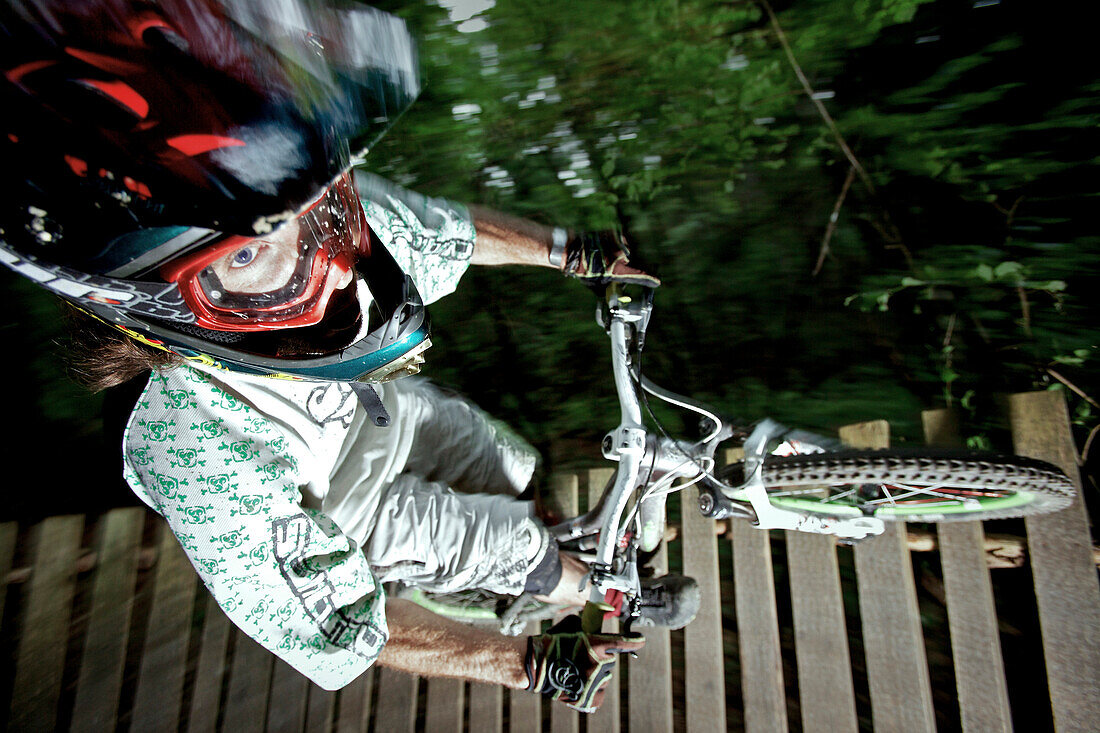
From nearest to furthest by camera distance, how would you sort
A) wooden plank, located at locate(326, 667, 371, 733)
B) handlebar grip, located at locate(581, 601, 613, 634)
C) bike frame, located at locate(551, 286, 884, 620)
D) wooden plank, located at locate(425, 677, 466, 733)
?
bike frame, located at locate(551, 286, 884, 620) < handlebar grip, located at locate(581, 601, 613, 634) < wooden plank, located at locate(425, 677, 466, 733) < wooden plank, located at locate(326, 667, 371, 733)

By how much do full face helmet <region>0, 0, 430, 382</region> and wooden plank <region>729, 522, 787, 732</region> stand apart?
185 cm

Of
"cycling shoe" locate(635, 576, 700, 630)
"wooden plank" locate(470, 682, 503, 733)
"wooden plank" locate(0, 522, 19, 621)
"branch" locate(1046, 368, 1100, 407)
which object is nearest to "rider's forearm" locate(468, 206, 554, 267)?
"cycling shoe" locate(635, 576, 700, 630)

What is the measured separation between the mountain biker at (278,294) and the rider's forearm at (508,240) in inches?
0.4

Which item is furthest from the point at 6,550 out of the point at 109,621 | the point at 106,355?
the point at 106,355

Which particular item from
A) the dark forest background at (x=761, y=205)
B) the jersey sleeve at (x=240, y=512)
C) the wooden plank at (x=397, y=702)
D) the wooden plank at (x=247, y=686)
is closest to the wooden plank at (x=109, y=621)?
the dark forest background at (x=761, y=205)

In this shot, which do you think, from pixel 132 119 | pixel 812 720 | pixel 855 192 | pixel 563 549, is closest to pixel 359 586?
pixel 563 549

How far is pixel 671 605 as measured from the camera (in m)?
2.01

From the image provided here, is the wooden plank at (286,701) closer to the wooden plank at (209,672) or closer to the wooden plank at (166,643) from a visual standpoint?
the wooden plank at (209,672)

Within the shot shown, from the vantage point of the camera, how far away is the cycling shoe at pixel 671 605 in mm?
2012

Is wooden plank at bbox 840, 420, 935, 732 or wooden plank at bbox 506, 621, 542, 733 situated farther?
wooden plank at bbox 506, 621, 542, 733

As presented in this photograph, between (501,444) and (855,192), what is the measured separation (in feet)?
6.17

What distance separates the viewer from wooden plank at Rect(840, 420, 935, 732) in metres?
2.08

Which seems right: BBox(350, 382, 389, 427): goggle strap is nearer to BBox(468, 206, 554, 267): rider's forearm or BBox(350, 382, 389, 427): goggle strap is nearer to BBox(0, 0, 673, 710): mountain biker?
BBox(0, 0, 673, 710): mountain biker

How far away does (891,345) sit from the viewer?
2.48m
